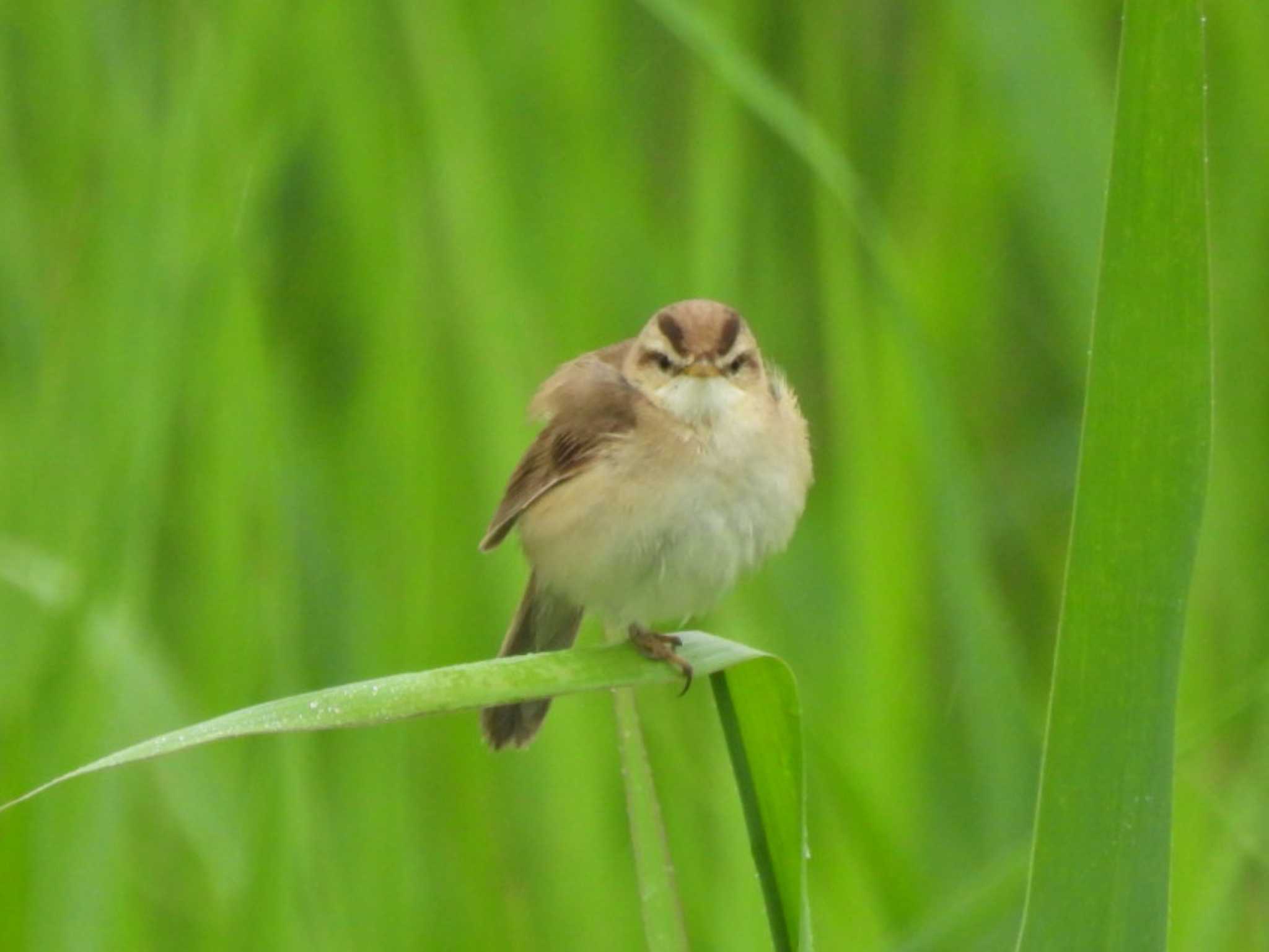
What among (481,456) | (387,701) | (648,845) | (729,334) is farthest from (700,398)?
(387,701)

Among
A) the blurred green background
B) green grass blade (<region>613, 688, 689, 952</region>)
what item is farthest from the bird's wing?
green grass blade (<region>613, 688, 689, 952</region>)

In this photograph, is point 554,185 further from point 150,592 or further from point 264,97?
point 150,592

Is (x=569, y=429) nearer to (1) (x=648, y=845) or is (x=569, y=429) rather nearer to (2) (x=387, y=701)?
(1) (x=648, y=845)

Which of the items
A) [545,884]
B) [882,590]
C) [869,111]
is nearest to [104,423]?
[545,884]

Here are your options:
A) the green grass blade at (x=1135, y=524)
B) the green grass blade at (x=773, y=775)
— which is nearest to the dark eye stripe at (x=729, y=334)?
the green grass blade at (x=773, y=775)

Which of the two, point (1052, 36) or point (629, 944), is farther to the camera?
point (1052, 36)

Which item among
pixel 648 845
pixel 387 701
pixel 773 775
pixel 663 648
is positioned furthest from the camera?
pixel 663 648

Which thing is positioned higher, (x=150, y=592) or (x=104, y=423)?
(x=104, y=423)
